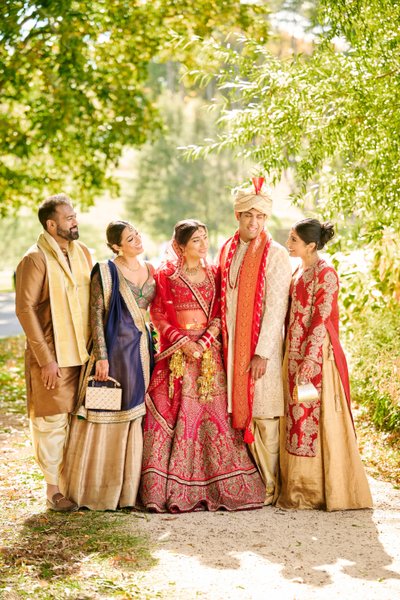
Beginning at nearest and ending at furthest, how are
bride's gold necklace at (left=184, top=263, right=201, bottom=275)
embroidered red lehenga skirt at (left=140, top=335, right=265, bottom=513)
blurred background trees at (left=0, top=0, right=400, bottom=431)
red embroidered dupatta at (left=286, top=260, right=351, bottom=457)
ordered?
red embroidered dupatta at (left=286, top=260, right=351, bottom=457)
embroidered red lehenga skirt at (left=140, top=335, right=265, bottom=513)
bride's gold necklace at (left=184, top=263, right=201, bottom=275)
blurred background trees at (left=0, top=0, right=400, bottom=431)

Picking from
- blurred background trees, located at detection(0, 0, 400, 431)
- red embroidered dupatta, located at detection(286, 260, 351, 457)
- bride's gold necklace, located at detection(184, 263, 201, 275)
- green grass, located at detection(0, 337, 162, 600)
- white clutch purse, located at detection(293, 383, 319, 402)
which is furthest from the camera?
blurred background trees, located at detection(0, 0, 400, 431)

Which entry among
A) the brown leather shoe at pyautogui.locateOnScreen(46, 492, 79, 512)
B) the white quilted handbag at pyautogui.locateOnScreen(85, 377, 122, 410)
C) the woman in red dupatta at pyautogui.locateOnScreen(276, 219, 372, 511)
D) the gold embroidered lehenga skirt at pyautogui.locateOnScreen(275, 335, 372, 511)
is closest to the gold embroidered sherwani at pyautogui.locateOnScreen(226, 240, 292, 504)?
the woman in red dupatta at pyautogui.locateOnScreen(276, 219, 372, 511)

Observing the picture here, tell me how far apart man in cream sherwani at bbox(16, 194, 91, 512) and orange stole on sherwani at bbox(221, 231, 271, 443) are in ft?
3.24

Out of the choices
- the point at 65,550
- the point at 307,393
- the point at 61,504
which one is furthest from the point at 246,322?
the point at 65,550

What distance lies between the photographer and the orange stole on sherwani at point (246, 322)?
5520 mm

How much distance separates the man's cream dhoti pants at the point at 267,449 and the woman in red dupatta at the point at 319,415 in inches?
6.4

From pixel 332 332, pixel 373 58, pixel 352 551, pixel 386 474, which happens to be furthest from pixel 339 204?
pixel 352 551

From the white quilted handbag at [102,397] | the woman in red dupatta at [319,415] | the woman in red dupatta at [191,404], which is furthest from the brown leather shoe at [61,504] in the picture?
the woman in red dupatta at [319,415]

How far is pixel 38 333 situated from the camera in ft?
17.6

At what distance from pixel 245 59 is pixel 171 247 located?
193 cm

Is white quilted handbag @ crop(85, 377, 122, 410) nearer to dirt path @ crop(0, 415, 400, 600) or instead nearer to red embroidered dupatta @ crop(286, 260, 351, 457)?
dirt path @ crop(0, 415, 400, 600)

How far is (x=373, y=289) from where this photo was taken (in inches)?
347

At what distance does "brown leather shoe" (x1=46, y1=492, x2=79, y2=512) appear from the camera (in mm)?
5379

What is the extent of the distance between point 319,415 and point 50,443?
1754 mm
